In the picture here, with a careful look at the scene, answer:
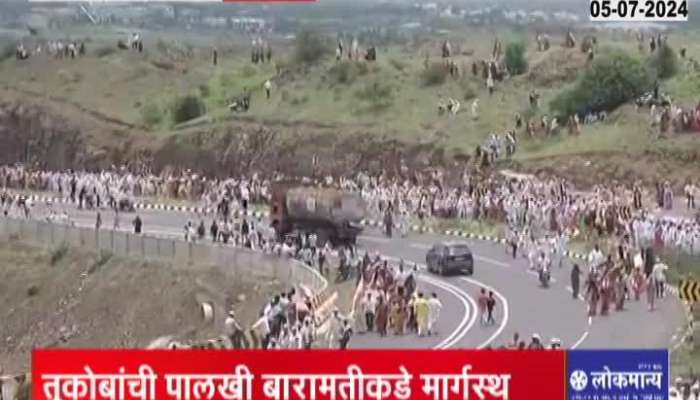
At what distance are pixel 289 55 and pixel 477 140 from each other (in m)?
1.46

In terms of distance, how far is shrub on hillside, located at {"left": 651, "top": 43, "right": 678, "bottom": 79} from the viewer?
19453mm

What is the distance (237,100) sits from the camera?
Result: 20.4 metres

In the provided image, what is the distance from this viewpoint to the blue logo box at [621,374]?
17609 millimetres

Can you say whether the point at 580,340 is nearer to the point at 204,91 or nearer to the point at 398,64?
the point at 398,64

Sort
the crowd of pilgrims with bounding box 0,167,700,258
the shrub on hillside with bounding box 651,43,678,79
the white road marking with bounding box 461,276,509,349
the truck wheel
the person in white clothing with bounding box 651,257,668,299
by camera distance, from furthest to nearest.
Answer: the shrub on hillside with bounding box 651,43,678,79 < the truck wheel < the crowd of pilgrims with bounding box 0,167,700,258 < the person in white clothing with bounding box 651,257,668,299 < the white road marking with bounding box 461,276,509,349

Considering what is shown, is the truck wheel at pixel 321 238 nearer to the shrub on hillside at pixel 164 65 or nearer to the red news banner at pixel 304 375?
the red news banner at pixel 304 375

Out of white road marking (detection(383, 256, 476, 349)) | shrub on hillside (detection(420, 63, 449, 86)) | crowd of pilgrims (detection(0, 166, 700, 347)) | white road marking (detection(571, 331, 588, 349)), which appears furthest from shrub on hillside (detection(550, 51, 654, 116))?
white road marking (detection(571, 331, 588, 349))

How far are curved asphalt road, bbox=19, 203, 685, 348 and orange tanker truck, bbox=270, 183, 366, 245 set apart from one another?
161 mm

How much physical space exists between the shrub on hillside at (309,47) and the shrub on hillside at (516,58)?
1326mm

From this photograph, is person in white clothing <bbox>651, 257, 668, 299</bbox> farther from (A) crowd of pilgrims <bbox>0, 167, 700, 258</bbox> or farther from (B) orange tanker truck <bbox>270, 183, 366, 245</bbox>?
(B) orange tanker truck <bbox>270, 183, 366, 245</bbox>

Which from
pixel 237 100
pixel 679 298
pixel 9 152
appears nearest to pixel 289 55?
pixel 237 100

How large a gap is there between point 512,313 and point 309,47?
8.35ft

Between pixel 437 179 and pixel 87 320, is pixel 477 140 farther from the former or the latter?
pixel 87 320

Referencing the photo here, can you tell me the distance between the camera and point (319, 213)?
1936 centimetres
